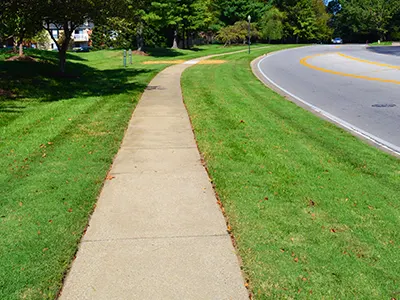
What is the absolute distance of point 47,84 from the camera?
604 inches

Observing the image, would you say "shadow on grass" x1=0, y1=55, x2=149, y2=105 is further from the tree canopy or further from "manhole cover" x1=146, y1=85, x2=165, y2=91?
the tree canopy

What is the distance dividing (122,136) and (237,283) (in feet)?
17.8

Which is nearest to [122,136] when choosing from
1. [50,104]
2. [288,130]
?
[288,130]

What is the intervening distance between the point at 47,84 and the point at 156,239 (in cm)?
1282

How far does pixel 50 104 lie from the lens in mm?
11781

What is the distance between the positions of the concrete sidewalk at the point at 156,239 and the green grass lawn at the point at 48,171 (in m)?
0.21

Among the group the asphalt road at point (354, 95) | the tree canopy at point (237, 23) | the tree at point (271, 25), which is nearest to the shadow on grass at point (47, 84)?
the tree canopy at point (237, 23)

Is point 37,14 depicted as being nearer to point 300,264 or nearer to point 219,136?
point 219,136

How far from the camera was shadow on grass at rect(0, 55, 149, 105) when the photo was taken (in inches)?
516

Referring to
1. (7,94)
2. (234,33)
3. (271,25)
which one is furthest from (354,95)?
(271,25)

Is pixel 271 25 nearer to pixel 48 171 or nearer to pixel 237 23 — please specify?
pixel 237 23

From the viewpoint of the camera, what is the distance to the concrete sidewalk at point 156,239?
3.40m

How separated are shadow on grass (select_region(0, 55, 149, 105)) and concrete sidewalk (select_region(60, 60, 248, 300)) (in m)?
6.69

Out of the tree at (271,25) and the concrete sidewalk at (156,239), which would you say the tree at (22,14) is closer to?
the concrete sidewalk at (156,239)
